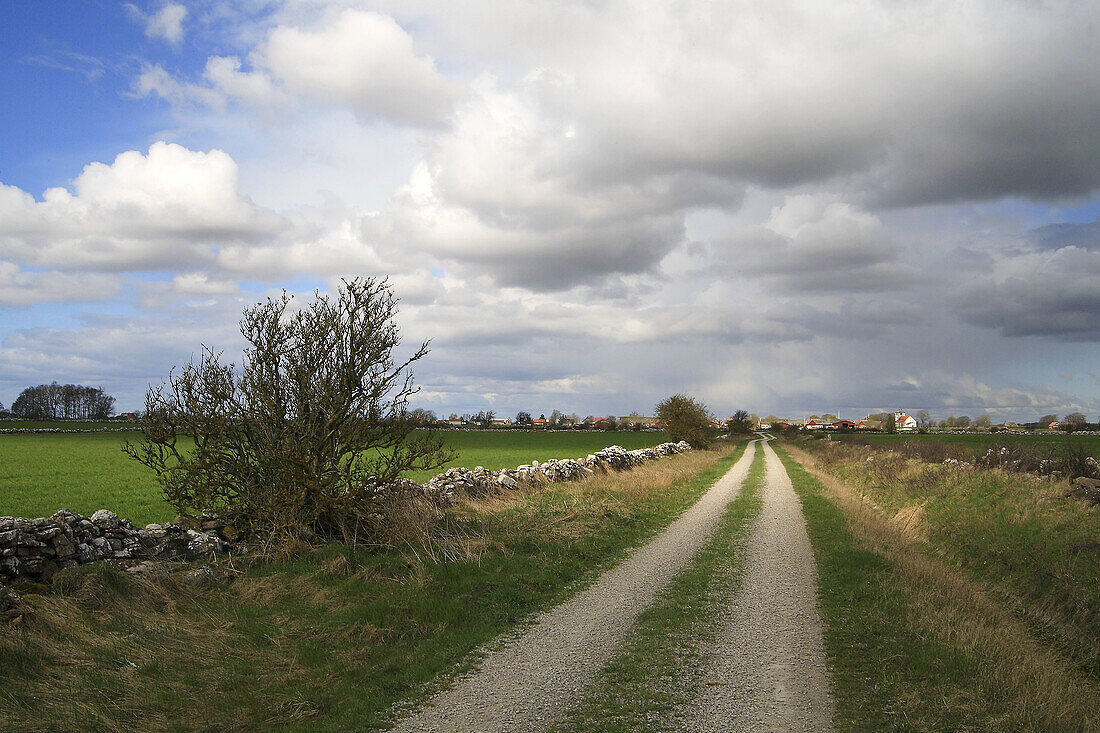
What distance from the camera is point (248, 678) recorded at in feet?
22.4

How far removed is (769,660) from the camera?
24.1 ft

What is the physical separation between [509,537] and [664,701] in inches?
298

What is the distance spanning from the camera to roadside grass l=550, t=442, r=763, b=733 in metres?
5.82

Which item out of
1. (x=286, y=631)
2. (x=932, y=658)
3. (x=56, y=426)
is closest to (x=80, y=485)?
(x=286, y=631)

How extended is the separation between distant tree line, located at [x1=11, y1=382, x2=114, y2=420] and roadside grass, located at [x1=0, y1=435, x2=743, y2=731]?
16248 cm

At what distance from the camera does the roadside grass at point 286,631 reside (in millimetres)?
6133

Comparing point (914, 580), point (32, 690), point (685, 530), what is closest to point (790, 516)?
point (685, 530)

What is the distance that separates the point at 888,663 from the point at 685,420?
57.0 metres

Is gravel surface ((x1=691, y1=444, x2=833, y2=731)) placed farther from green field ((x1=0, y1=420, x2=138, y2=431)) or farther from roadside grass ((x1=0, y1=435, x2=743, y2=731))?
green field ((x1=0, y1=420, x2=138, y2=431))

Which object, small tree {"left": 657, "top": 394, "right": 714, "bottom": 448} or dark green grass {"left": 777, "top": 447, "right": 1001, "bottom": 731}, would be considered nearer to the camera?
dark green grass {"left": 777, "top": 447, "right": 1001, "bottom": 731}

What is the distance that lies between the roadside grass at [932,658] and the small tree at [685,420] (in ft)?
165

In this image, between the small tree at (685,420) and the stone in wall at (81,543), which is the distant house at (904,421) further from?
the stone in wall at (81,543)

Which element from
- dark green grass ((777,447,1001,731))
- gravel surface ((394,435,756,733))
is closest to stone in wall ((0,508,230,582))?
gravel surface ((394,435,756,733))

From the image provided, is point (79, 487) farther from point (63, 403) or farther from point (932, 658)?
point (63, 403)
